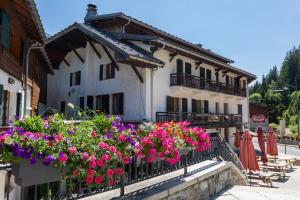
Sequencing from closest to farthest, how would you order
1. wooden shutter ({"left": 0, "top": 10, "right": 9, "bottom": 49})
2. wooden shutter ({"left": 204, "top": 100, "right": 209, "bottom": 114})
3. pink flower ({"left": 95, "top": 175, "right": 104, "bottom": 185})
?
1. pink flower ({"left": 95, "top": 175, "right": 104, "bottom": 185})
2. wooden shutter ({"left": 0, "top": 10, "right": 9, "bottom": 49})
3. wooden shutter ({"left": 204, "top": 100, "right": 209, "bottom": 114})

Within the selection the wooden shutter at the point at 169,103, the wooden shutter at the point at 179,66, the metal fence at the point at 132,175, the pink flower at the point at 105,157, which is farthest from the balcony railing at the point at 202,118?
the pink flower at the point at 105,157

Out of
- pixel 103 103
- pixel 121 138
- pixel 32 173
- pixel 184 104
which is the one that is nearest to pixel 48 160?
pixel 32 173

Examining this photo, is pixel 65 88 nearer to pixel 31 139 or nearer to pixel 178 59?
pixel 178 59

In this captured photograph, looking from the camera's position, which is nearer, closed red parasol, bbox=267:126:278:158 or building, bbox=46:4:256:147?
building, bbox=46:4:256:147

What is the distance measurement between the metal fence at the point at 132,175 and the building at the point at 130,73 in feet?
24.0

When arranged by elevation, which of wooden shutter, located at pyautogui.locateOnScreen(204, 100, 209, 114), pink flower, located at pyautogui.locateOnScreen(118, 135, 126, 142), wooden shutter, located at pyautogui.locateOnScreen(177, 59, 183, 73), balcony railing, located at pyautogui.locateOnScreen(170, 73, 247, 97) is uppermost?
wooden shutter, located at pyautogui.locateOnScreen(177, 59, 183, 73)

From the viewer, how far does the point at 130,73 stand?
1705cm

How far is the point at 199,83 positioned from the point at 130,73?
582 centimetres

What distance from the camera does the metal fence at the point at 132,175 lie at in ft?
11.3

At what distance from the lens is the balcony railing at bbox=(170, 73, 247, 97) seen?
18172mm

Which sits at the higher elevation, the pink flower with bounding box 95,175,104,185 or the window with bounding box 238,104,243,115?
the window with bounding box 238,104,243,115

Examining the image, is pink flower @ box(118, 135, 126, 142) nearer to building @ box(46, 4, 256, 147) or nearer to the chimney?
building @ box(46, 4, 256, 147)

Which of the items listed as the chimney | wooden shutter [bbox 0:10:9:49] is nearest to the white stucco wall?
A: wooden shutter [bbox 0:10:9:49]

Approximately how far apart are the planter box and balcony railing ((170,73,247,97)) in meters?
→ 15.4
